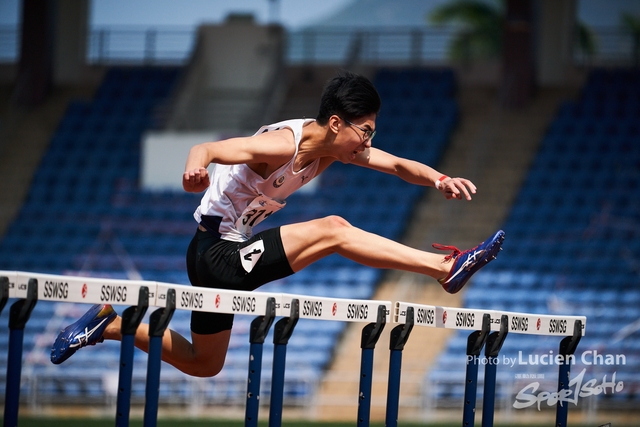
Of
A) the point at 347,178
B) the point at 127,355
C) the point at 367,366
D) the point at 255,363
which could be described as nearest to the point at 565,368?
the point at 367,366

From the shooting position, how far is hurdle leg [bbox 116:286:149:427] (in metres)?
3.34

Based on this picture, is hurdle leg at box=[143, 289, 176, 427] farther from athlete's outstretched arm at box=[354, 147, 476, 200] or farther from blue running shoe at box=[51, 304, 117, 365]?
athlete's outstretched arm at box=[354, 147, 476, 200]

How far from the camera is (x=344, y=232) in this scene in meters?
4.00

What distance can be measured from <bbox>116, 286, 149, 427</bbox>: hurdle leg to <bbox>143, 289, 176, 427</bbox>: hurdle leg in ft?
0.23

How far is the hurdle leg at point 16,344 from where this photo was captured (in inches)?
129

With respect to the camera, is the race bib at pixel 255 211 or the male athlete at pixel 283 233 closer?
the male athlete at pixel 283 233

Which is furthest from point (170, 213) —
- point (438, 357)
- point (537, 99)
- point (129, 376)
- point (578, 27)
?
point (129, 376)

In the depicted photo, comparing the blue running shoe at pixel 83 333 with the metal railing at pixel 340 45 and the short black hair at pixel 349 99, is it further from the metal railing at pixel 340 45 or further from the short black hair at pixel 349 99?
the metal railing at pixel 340 45

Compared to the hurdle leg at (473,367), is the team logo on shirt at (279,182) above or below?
above

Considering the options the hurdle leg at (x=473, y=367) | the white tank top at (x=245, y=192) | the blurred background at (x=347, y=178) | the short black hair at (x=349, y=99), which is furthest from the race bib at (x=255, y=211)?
the blurred background at (x=347, y=178)

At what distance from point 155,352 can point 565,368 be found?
7.30 feet

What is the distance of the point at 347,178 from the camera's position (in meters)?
13.7

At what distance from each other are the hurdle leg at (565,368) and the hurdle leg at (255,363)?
172 centimetres

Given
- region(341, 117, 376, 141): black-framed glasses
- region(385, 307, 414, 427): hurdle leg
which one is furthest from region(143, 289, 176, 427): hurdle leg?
region(341, 117, 376, 141): black-framed glasses
